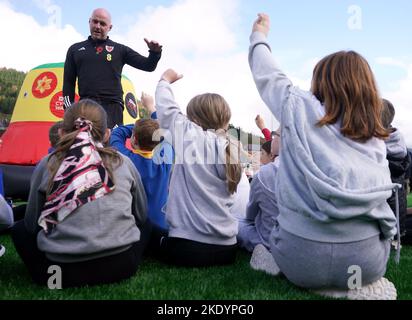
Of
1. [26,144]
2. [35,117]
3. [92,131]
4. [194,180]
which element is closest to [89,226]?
[92,131]

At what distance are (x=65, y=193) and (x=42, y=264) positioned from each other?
42 centimetres

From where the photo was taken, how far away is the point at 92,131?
2303 mm

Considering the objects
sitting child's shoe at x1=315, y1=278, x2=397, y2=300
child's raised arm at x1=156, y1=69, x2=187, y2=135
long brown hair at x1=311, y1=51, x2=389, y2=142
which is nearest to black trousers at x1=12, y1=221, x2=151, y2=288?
child's raised arm at x1=156, y1=69, x2=187, y2=135

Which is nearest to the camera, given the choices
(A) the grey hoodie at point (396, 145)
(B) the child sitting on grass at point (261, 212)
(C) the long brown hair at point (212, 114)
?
(C) the long brown hair at point (212, 114)

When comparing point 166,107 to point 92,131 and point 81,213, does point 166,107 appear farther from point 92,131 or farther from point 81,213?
point 81,213

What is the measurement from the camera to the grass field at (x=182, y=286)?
6.71ft

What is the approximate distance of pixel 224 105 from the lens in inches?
112

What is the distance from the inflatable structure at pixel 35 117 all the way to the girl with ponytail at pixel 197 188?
16.0 ft

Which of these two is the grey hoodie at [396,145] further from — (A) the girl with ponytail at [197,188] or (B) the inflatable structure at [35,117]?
(B) the inflatable structure at [35,117]

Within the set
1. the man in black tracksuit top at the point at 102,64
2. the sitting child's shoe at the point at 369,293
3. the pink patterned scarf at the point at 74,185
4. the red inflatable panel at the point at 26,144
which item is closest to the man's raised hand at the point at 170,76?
the pink patterned scarf at the point at 74,185

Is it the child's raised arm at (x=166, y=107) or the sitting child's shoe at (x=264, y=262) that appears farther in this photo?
the child's raised arm at (x=166, y=107)

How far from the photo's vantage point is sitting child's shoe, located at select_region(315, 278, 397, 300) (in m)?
2.03

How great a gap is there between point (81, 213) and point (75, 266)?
11.4 inches
